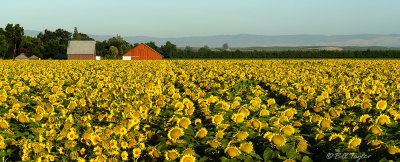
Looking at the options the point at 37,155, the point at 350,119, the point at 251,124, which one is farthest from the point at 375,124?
the point at 37,155

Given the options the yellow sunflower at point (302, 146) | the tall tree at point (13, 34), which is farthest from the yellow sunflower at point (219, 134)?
the tall tree at point (13, 34)

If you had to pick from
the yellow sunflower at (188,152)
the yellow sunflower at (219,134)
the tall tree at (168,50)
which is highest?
the tall tree at (168,50)

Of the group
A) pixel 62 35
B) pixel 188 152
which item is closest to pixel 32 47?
pixel 62 35

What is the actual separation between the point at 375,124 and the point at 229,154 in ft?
7.27

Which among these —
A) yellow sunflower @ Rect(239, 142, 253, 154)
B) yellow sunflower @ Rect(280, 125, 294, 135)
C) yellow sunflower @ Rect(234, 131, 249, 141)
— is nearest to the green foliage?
yellow sunflower @ Rect(280, 125, 294, 135)

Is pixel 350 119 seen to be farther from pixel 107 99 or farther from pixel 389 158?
pixel 107 99

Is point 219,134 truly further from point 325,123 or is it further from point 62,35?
point 62,35

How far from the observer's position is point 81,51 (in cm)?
7562

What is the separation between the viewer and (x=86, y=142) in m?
4.71

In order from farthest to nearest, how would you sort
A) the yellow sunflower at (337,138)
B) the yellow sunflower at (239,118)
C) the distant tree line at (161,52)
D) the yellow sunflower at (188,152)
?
1. the distant tree line at (161,52)
2. the yellow sunflower at (239,118)
3. the yellow sunflower at (337,138)
4. the yellow sunflower at (188,152)

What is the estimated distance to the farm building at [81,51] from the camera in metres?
75.0

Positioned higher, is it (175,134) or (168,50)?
(168,50)

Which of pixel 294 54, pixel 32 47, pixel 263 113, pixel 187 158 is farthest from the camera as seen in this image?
pixel 32 47

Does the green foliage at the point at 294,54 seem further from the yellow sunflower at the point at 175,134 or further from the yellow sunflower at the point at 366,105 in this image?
the yellow sunflower at the point at 175,134
